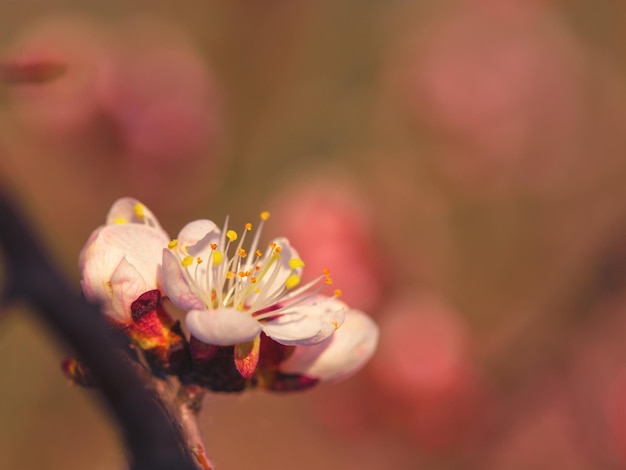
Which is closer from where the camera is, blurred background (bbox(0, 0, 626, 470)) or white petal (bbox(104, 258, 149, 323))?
white petal (bbox(104, 258, 149, 323))

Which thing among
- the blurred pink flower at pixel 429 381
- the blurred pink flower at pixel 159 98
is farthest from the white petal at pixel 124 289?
the blurred pink flower at pixel 159 98

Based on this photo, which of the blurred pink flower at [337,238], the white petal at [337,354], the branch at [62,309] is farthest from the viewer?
the blurred pink flower at [337,238]

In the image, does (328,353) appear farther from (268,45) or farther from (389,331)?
(268,45)

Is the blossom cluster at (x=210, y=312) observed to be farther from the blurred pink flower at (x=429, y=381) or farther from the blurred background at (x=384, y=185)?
the blurred pink flower at (x=429, y=381)

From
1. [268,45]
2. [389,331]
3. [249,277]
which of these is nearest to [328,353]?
[249,277]

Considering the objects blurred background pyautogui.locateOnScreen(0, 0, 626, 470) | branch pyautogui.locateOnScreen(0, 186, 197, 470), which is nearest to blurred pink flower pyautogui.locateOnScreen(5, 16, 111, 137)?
blurred background pyautogui.locateOnScreen(0, 0, 626, 470)

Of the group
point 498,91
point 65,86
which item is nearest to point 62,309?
point 65,86

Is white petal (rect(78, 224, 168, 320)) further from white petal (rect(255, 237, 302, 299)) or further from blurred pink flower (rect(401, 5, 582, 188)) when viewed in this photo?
blurred pink flower (rect(401, 5, 582, 188))
